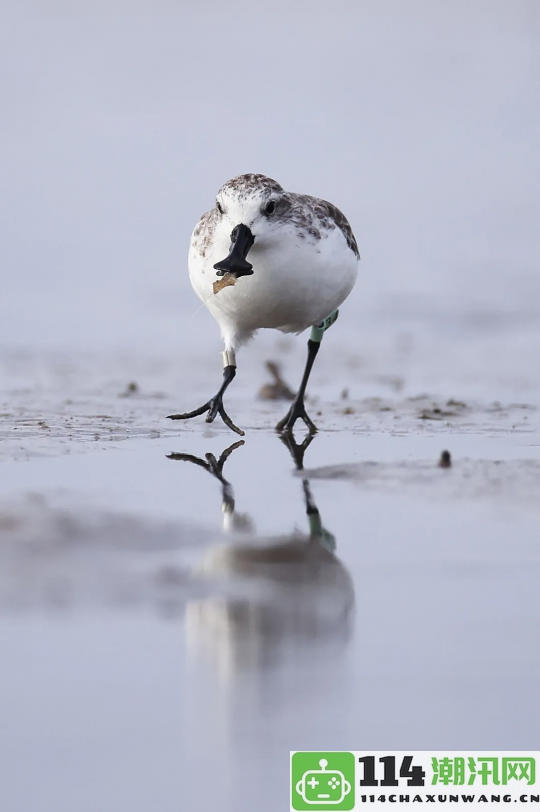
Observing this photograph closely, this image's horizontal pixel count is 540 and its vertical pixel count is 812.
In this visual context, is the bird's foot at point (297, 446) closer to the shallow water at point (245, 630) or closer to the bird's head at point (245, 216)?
the shallow water at point (245, 630)

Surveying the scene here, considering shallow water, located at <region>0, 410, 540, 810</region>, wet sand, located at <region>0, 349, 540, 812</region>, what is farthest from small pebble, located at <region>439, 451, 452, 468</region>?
shallow water, located at <region>0, 410, 540, 810</region>

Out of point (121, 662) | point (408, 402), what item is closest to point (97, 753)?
point (121, 662)

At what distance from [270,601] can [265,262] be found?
3.01 meters

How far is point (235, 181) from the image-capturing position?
18.5 ft

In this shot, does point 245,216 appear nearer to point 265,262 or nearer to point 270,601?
point 265,262

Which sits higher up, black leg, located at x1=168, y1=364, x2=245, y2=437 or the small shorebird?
the small shorebird

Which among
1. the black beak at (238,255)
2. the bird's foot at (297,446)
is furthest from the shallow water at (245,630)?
the black beak at (238,255)

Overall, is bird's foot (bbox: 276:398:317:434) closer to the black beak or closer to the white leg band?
the white leg band

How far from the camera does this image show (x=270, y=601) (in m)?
3.01

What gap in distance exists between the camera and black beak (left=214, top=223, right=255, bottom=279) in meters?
5.37

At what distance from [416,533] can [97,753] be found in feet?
5.79

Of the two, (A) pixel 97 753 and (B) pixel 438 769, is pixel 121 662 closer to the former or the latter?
(A) pixel 97 753

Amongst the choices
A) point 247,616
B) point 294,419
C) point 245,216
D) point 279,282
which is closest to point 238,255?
point 245,216

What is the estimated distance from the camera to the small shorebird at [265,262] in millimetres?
5555
